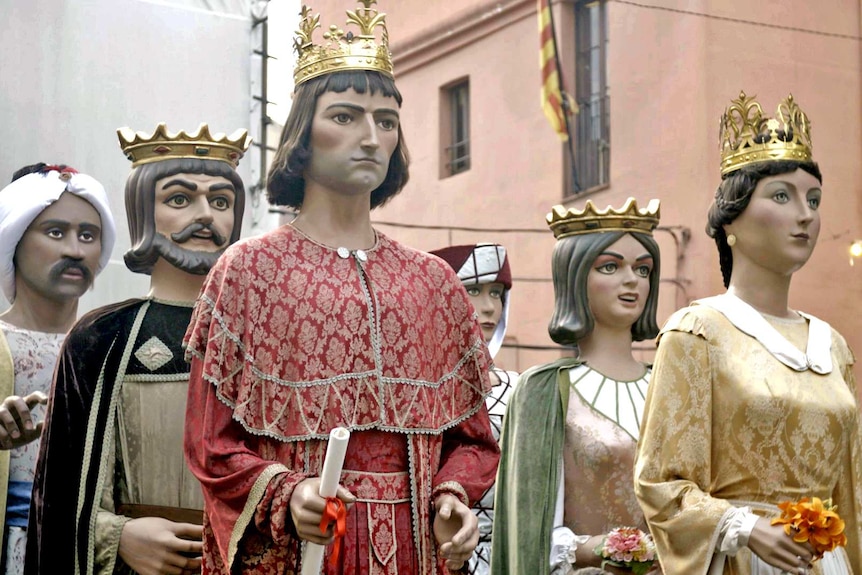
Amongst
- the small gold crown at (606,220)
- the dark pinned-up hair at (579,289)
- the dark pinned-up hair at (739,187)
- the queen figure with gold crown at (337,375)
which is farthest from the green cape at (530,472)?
the queen figure with gold crown at (337,375)

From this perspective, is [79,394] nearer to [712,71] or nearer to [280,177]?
[280,177]

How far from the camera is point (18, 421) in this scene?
548 centimetres

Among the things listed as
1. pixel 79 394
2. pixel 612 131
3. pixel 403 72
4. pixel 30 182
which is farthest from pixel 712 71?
pixel 79 394

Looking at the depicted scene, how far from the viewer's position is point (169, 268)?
225 inches

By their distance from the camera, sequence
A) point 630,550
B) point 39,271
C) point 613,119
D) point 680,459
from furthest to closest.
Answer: point 613,119 → point 39,271 → point 630,550 → point 680,459

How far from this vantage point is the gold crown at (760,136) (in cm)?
571

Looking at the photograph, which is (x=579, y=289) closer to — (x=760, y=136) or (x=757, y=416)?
(x=760, y=136)

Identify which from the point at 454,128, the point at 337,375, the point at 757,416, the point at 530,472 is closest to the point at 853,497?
the point at 757,416

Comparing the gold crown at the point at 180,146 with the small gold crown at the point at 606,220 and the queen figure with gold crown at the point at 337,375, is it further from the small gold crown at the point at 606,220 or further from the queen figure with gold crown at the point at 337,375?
the small gold crown at the point at 606,220

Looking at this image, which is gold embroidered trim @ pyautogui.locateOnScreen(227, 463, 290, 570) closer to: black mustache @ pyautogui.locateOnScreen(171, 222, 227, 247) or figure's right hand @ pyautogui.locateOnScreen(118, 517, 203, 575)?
figure's right hand @ pyautogui.locateOnScreen(118, 517, 203, 575)

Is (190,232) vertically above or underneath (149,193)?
underneath

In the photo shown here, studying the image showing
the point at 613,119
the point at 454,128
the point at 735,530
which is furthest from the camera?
the point at 454,128

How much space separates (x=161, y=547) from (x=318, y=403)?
3.31ft

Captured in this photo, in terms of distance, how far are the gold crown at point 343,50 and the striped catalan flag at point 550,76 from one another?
1129 centimetres
